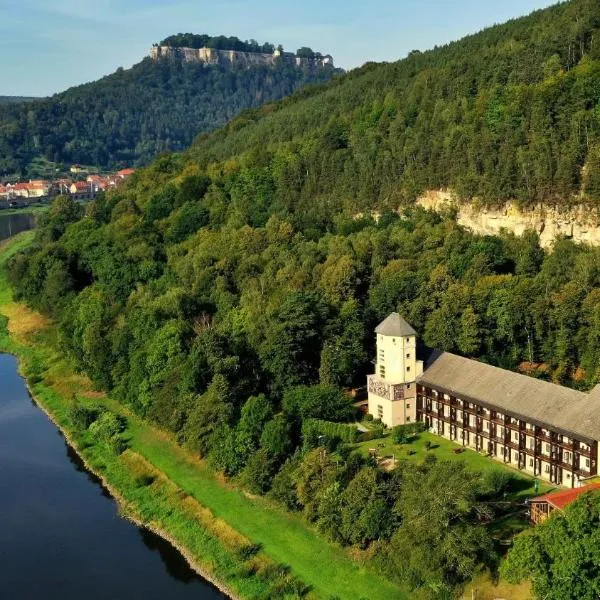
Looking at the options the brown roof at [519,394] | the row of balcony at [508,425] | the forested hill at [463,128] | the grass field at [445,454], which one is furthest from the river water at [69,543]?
the forested hill at [463,128]

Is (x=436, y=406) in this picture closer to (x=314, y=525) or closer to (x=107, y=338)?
(x=314, y=525)

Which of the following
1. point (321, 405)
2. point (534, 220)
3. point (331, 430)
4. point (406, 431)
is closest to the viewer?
point (331, 430)

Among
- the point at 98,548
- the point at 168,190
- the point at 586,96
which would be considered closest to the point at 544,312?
the point at 586,96

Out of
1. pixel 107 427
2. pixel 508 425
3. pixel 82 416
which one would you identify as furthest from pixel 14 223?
pixel 508 425

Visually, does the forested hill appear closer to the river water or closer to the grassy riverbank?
the grassy riverbank

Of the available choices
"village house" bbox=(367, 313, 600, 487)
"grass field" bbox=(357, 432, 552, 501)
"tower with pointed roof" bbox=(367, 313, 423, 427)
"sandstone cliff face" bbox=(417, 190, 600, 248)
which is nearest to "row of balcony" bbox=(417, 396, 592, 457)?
"village house" bbox=(367, 313, 600, 487)

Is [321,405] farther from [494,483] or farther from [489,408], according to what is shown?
[494,483]

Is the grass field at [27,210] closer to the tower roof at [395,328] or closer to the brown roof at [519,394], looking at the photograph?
the tower roof at [395,328]
